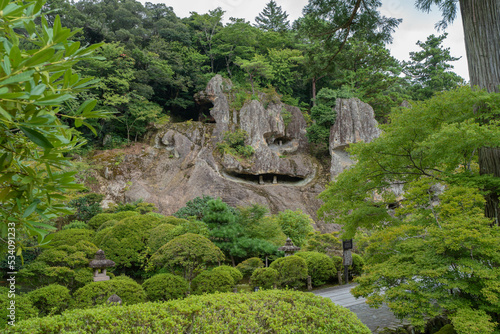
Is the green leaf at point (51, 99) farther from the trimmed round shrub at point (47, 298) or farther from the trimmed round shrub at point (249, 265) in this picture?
the trimmed round shrub at point (249, 265)

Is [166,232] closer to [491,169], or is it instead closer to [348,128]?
[491,169]

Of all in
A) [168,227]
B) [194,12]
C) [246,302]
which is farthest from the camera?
[194,12]

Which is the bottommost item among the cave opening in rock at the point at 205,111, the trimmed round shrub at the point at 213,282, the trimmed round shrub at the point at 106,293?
the trimmed round shrub at the point at 213,282

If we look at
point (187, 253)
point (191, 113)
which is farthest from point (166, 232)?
point (191, 113)

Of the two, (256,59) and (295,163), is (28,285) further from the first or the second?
(256,59)

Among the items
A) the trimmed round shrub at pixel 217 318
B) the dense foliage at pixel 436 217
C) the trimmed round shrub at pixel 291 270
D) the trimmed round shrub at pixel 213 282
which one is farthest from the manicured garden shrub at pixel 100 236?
the dense foliage at pixel 436 217

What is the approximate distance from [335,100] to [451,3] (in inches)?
540

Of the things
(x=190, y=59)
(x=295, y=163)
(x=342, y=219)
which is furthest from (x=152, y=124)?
(x=342, y=219)

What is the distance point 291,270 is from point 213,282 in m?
2.71

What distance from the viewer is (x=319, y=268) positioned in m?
9.99

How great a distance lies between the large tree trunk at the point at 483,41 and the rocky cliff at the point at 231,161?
1161cm

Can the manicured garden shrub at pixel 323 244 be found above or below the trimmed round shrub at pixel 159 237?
below

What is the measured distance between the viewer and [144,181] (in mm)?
16703

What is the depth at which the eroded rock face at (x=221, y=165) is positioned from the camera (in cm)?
1614
